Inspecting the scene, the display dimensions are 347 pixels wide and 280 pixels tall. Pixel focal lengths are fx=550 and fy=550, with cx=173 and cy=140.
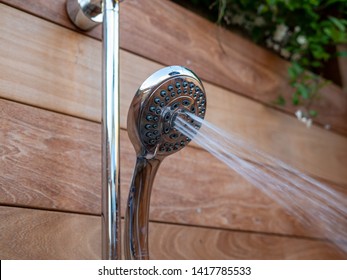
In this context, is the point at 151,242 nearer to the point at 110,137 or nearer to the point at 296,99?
the point at 110,137

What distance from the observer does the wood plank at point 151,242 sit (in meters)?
0.66

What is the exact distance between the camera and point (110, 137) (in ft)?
2.22

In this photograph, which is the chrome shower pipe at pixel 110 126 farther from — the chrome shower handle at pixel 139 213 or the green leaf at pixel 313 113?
the green leaf at pixel 313 113

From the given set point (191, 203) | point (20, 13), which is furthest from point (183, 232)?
point (20, 13)

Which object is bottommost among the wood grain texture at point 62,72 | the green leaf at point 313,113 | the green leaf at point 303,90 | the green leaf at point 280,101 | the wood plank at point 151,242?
the wood plank at point 151,242

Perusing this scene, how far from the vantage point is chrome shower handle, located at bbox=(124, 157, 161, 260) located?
25.7 inches

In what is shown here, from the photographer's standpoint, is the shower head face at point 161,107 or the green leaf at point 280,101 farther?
the green leaf at point 280,101

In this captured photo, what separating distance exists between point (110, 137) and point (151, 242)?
0.19 metres

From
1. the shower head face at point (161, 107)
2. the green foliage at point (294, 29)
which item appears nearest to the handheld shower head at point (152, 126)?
the shower head face at point (161, 107)

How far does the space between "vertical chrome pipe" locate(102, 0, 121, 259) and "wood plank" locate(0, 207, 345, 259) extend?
69 millimetres

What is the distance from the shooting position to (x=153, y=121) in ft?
2.08

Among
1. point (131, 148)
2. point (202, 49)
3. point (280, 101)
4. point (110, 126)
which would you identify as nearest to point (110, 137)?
point (110, 126)

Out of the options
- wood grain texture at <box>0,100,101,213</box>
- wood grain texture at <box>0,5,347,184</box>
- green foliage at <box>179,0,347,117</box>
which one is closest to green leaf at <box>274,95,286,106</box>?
green foliage at <box>179,0,347,117</box>
